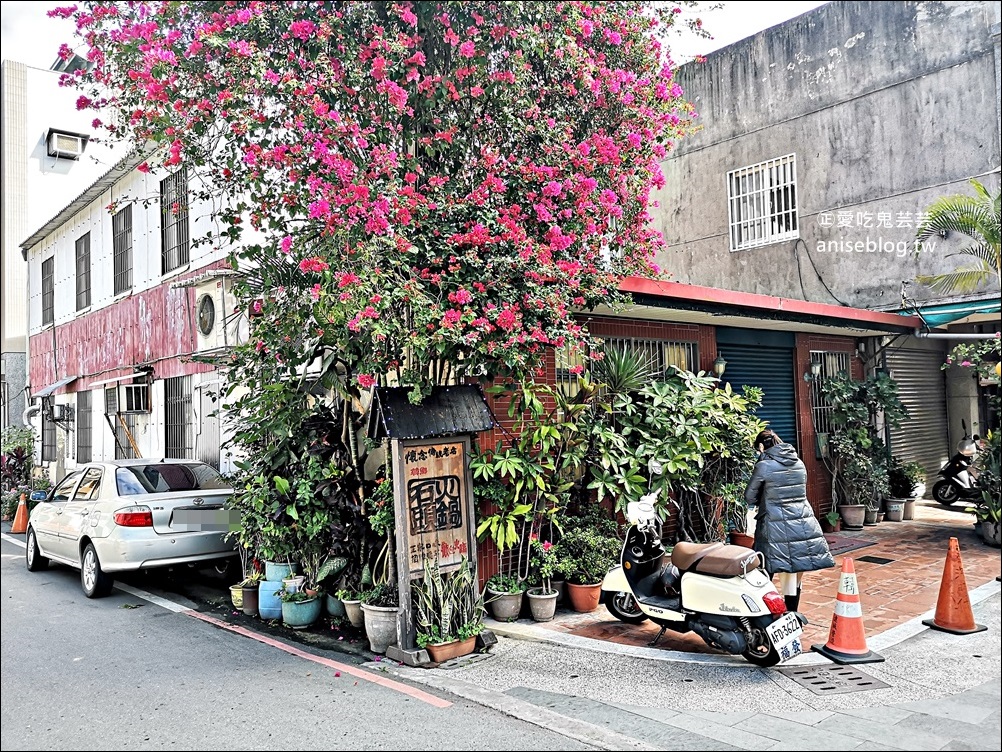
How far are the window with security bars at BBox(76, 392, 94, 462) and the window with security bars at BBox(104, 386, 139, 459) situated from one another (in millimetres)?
1288

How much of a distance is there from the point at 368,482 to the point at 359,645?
1536 mm

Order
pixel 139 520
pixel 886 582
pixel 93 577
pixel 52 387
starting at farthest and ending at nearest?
pixel 52 387, pixel 93 577, pixel 139 520, pixel 886 582

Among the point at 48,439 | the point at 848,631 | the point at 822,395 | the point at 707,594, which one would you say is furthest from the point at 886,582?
the point at 48,439

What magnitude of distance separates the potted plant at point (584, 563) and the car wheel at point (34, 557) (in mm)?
7659

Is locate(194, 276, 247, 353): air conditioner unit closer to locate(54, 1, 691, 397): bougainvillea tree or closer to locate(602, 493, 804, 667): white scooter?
locate(54, 1, 691, 397): bougainvillea tree

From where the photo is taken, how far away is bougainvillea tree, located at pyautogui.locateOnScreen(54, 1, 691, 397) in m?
6.50

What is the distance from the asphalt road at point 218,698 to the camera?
486 cm

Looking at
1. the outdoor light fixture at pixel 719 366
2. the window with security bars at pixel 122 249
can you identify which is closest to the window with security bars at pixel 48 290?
the window with security bars at pixel 122 249

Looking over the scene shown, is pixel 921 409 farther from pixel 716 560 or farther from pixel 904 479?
pixel 716 560

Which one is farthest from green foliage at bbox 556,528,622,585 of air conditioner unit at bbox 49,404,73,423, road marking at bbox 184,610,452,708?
air conditioner unit at bbox 49,404,73,423

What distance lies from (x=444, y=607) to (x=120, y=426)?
11970mm

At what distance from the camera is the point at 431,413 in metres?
6.80

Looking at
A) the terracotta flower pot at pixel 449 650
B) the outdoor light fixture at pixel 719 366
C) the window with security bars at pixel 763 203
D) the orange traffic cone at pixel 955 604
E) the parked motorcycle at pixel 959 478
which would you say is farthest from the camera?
the window with security bars at pixel 763 203

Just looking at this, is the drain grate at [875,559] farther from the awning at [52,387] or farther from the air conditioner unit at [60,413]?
the air conditioner unit at [60,413]
